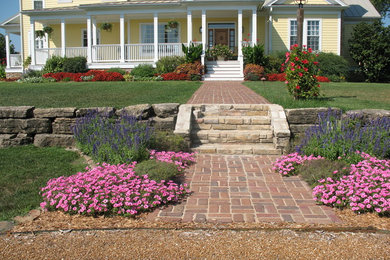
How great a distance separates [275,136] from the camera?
6.66m

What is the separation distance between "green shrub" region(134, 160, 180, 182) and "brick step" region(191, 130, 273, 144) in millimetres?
1916

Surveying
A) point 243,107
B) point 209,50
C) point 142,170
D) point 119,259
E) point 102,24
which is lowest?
point 119,259

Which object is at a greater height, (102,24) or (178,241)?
(102,24)

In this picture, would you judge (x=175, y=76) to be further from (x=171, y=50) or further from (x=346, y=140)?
(x=346, y=140)

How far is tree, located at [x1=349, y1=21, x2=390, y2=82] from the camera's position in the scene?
21141 millimetres

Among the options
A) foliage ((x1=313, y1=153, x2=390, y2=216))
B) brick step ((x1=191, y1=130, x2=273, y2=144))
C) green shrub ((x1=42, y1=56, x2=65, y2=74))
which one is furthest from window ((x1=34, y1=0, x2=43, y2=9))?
foliage ((x1=313, y1=153, x2=390, y2=216))

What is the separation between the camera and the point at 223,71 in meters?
19.5

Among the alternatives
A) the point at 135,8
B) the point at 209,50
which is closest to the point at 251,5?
the point at 209,50

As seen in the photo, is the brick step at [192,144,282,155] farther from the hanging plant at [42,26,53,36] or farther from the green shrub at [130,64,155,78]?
the hanging plant at [42,26,53,36]

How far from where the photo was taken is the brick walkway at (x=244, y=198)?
3.94m

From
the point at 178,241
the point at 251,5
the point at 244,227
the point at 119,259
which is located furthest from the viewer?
the point at 251,5

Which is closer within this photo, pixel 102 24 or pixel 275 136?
pixel 275 136

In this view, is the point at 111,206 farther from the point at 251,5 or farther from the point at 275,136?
the point at 251,5

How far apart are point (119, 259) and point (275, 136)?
4.26 meters
